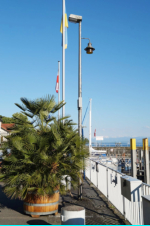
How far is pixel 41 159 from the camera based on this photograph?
6.53m

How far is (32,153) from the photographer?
6.62 meters

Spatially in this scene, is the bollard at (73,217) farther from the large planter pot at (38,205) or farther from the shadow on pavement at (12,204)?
the shadow on pavement at (12,204)

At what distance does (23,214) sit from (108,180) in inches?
123

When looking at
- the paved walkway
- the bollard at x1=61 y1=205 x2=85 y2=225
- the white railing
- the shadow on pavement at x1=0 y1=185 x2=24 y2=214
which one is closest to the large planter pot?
the paved walkway

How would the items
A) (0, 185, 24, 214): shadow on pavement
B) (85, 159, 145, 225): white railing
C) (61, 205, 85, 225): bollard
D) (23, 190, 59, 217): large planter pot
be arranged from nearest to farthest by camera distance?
(61, 205, 85, 225): bollard → (85, 159, 145, 225): white railing → (23, 190, 59, 217): large planter pot → (0, 185, 24, 214): shadow on pavement

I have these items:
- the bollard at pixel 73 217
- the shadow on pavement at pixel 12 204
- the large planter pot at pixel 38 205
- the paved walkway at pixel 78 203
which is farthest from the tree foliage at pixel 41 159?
the bollard at pixel 73 217

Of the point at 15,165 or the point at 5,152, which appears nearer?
the point at 15,165

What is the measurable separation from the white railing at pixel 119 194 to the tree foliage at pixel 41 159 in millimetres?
814

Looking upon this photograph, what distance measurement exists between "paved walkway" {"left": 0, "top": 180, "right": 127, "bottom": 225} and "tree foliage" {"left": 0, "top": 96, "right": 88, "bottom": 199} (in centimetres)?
66

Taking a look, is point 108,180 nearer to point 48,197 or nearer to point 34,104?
point 48,197

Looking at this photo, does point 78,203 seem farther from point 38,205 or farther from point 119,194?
point 38,205

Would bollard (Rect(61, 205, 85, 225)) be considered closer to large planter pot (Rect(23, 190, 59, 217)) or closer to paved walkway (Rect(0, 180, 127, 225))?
paved walkway (Rect(0, 180, 127, 225))

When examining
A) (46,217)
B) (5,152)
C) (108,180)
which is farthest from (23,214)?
(108,180)

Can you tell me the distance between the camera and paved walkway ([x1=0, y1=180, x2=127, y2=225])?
641 centimetres
